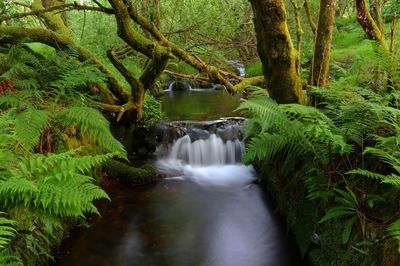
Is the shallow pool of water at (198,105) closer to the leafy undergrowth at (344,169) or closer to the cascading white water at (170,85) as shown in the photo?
the cascading white water at (170,85)

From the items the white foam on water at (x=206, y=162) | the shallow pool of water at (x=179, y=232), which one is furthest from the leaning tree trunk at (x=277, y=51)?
the white foam on water at (x=206, y=162)

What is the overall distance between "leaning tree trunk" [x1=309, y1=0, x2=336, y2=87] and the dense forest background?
0.01 m

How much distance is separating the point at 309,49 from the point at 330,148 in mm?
7323

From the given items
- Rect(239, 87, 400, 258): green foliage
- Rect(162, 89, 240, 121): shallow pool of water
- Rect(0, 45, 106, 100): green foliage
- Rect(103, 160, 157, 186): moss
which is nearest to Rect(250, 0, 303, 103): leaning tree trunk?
Rect(239, 87, 400, 258): green foliage

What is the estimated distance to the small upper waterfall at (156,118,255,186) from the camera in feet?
23.6

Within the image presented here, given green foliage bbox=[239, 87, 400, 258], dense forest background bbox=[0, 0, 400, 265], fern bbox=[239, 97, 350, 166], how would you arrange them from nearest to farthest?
dense forest background bbox=[0, 0, 400, 265]
green foliage bbox=[239, 87, 400, 258]
fern bbox=[239, 97, 350, 166]

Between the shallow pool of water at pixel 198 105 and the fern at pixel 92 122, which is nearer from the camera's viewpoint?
the fern at pixel 92 122

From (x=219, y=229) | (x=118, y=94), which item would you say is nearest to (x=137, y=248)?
(x=219, y=229)

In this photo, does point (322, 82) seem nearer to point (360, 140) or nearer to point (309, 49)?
point (360, 140)

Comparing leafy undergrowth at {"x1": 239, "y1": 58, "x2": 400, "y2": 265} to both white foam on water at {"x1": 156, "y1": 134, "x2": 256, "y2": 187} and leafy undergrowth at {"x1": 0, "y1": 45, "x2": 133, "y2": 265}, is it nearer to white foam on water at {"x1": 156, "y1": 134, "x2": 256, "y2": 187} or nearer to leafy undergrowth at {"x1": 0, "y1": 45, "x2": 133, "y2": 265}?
leafy undergrowth at {"x1": 0, "y1": 45, "x2": 133, "y2": 265}

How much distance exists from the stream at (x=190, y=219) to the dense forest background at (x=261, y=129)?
39cm

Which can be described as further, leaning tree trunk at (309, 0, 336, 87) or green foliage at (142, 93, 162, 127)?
green foliage at (142, 93, 162, 127)

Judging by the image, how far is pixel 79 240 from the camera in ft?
14.3

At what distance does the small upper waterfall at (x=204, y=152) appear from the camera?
7207 millimetres
